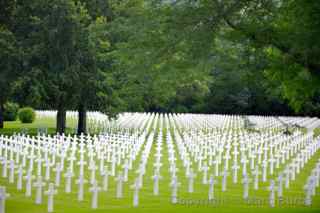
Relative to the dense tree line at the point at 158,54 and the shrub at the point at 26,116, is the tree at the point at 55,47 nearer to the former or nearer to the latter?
the dense tree line at the point at 158,54

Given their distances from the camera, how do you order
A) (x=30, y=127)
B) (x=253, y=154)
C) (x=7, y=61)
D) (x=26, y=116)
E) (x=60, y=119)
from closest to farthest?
(x=253, y=154)
(x=7, y=61)
(x=60, y=119)
(x=30, y=127)
(x=26, y=116)

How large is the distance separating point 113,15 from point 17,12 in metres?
5.03

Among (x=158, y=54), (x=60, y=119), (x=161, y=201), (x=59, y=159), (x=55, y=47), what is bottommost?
(x=161, y=201)

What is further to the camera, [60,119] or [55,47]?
[60,119]

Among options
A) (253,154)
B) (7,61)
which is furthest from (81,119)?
(253,154)

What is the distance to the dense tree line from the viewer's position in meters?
13.9

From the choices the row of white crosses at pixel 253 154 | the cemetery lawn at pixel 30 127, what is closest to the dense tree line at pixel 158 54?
the cemetery lawn at pixel 30 127

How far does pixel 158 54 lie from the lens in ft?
46.1

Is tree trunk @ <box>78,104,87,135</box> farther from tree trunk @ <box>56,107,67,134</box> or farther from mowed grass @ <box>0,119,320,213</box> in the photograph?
mowed grass @ <box>0,119,320,213</box>

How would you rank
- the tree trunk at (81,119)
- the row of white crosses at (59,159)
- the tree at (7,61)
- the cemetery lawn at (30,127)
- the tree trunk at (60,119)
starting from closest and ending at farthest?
the row of white crosses at (59,159), the tree at (7,61), the tree trunk at (60,119), the tree trunk at (81,119), the cemetery lawn at (30,127)

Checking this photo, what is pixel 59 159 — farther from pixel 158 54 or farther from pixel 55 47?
pixel 55 47

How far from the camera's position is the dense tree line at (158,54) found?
45.4 feet

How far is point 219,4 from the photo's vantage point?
13.9 meters

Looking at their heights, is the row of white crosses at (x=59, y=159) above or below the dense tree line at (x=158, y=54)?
below
